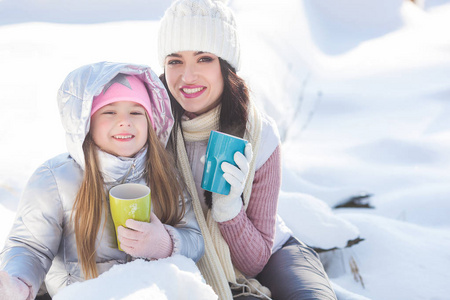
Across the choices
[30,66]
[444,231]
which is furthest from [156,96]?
[30,66]

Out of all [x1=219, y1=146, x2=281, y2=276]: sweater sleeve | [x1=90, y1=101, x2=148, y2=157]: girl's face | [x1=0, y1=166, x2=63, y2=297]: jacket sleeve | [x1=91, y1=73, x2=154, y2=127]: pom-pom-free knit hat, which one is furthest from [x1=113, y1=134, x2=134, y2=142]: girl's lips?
[x1=219, y1=146, x2=281, y2=276]: sweater sleeve

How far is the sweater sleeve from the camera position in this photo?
1919mm

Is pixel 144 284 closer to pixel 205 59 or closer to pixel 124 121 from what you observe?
pixel 124 121

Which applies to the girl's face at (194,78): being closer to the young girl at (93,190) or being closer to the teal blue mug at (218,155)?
the young girl at (93,190)

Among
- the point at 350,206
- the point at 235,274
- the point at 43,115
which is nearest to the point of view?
the point at 235,274

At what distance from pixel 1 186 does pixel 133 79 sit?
5.64 feet

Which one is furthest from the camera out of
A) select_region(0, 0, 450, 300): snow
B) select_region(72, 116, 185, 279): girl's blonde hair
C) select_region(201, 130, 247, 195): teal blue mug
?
select_region(0, 0, 450, 300): snow

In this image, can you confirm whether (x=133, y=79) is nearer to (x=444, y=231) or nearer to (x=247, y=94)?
(x=247, y=94)

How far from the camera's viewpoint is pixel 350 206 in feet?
12.9

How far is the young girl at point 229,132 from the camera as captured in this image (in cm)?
192

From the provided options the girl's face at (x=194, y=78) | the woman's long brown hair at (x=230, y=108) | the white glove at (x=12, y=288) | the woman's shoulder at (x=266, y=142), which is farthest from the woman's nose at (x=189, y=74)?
the white glove at (x=12, y=288)

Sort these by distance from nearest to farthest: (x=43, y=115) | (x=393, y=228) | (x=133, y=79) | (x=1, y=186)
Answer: (x=133, y=79) → (x=1, y=186) → (x=393, y=228) → (x=43, y=115)

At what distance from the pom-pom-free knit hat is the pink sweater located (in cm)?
51

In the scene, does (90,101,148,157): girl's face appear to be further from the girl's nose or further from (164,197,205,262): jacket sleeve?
(164,197,205,262): jacket sleeve
